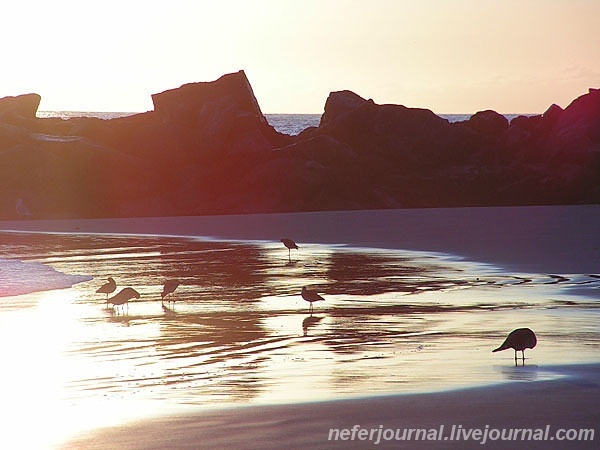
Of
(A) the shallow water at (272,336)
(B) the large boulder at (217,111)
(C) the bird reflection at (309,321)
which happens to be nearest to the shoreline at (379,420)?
(A) the shallow water at (272,336)

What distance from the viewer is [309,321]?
63.0 ft

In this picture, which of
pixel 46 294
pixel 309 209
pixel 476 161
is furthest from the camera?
pixel 476 161

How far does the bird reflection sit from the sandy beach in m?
0.04

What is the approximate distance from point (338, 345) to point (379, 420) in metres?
5.61

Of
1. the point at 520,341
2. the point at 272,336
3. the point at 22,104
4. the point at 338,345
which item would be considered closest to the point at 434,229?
the point at 272,336

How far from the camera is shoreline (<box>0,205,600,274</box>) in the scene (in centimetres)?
3412

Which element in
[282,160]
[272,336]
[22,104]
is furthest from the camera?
[22,104]

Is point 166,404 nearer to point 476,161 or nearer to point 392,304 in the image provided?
point 392,304

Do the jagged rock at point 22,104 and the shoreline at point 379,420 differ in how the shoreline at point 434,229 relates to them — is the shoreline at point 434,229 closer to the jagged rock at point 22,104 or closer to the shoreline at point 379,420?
the shoreline at point 379,420

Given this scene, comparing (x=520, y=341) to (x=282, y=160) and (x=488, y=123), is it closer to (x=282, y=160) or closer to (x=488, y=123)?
(x=282, y=160)

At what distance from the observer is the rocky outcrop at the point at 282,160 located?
7250 centimetres

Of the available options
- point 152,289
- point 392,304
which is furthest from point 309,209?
point 392,304

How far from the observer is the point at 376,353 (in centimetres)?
1510

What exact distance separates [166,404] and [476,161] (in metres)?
67.0
